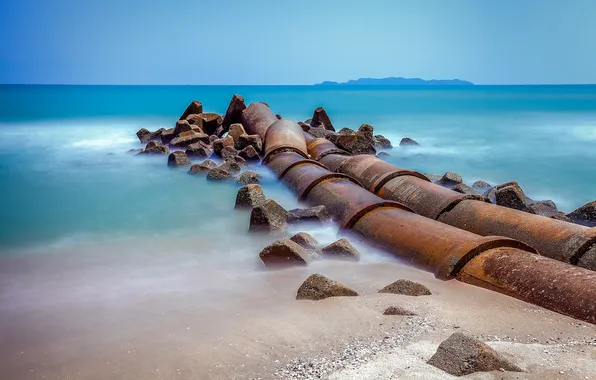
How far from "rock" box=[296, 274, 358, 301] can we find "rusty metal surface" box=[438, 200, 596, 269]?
5.23ft

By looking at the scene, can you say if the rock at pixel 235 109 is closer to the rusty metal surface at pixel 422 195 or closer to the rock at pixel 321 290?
the rusty metal surface at pixel 422 195

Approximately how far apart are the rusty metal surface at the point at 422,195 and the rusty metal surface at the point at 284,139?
2.69 metres

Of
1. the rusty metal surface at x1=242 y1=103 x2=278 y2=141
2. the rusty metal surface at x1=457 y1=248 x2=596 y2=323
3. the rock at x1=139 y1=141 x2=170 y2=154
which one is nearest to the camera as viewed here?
the rusty metal surface at x1=457 y1=248 x2=596 y2=323

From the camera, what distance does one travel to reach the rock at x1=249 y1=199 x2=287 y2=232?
5449 mm

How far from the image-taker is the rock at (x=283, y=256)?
14.3ft

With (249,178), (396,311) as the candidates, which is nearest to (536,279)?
(396,311)

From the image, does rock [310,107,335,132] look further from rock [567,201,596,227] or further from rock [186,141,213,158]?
rock [567,201,596,227]

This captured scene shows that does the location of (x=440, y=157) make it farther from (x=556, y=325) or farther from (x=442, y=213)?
(x=556, y=325)

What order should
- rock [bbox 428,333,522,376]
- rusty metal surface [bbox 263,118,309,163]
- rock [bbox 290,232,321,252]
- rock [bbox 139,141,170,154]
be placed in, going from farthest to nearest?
rock [bbox 139,141,170,154] < rusty metal surface [bbox 263,118,309,163] < rock [bbox 290,232,321,252] < rock [bbox 428,333,522,376]

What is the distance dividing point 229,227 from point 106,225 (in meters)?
1.48


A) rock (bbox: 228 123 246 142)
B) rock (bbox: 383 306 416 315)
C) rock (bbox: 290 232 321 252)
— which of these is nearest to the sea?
rock (bbox: 290 232 321 252)

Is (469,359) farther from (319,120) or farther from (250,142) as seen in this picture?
(319,120)

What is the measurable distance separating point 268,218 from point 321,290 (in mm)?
1927

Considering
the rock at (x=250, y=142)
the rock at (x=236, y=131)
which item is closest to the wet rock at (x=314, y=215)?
the rock at (x=250, y=142)
